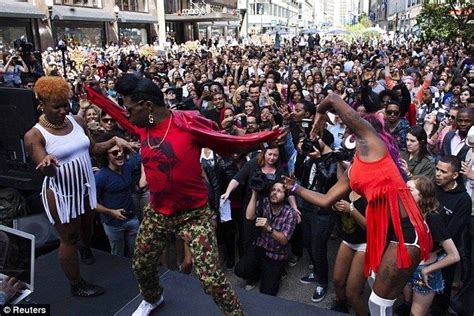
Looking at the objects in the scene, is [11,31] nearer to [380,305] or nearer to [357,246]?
[357,246]

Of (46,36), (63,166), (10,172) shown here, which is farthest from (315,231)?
(46,36)

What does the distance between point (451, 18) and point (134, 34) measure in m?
23.5

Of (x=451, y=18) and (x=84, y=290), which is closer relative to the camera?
(x=84, y=290)

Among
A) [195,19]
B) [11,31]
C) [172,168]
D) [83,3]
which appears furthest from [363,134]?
[195,19]

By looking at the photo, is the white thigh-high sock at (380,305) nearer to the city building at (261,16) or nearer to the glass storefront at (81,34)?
the glass storefront at (81,34)

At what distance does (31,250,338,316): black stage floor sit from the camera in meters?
3.29

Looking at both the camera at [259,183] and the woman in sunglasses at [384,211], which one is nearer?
the woman in sunglasses at [384,211]

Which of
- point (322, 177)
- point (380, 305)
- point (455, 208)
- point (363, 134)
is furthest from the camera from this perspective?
point (322, 177)

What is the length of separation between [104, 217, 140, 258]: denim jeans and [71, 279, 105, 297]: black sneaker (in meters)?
0.67

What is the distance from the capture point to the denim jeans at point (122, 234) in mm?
4160

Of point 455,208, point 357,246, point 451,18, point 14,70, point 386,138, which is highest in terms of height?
point 451,18

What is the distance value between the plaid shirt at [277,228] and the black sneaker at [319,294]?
481mm

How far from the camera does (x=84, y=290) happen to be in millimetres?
3531

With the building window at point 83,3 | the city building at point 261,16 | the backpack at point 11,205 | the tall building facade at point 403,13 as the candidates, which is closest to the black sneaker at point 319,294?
the backpack at point 11,205
